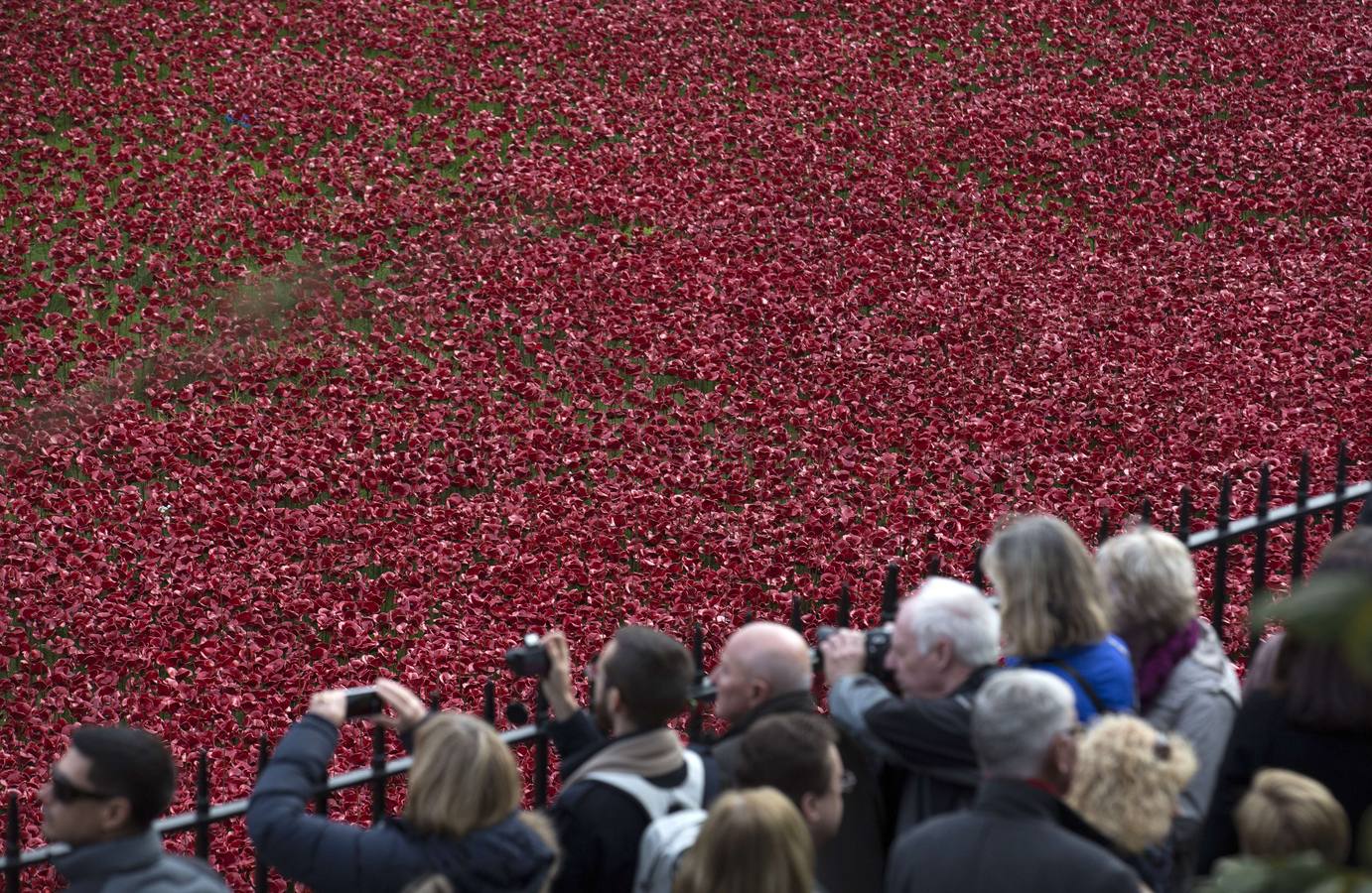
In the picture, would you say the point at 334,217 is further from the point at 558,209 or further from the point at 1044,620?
the point at 1044,620

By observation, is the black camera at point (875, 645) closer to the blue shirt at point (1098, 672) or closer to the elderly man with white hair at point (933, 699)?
the elderly man with white hair at point (933, 699)

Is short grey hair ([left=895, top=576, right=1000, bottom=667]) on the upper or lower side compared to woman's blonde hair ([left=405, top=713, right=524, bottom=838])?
upper

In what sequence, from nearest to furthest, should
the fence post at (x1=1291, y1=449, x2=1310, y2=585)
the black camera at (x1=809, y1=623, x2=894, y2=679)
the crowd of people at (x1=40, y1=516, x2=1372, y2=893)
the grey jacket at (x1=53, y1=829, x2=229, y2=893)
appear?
the crowd of people at (x1=40, y1=516, x2=1372, y2=893) → the grey jacket at (x1=53, y1=829, x2=229, y2=893) → the black camera at (x1=809, y1=623, x2=894, y2=679) → the fence post at (x1=1291, y1=449, x2=1310, y2=585)

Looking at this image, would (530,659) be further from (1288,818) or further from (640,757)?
(1288,818)

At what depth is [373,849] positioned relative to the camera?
12.4 ft

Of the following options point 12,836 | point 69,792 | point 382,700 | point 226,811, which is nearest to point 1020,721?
point 382,700

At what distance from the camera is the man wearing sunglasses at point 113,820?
3.67m

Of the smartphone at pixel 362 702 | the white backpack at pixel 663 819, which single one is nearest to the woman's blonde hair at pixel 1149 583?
the white backpack at pixel 663 819

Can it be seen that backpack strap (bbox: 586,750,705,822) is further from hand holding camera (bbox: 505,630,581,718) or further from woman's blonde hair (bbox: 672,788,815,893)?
woman's blonde hair (bbox: 672,788,815,893)

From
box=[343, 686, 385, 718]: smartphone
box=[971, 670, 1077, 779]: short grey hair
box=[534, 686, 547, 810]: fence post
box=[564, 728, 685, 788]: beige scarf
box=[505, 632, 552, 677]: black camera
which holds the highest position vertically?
box=[971, 670, 1077, 779]: short grey hair

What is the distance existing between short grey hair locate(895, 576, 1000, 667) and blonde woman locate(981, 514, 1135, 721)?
11 cm

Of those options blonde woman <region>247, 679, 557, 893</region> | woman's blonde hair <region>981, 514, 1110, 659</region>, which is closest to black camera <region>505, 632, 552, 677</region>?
blonde woman <region>247, 679, 557, 893</region>

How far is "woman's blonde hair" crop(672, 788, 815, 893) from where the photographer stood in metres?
3.43

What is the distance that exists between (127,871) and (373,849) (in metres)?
0.54
